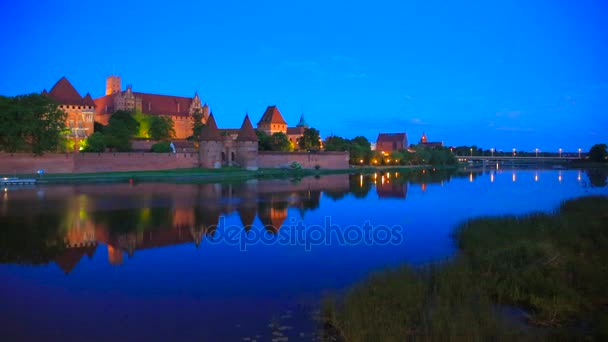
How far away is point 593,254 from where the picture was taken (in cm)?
1002

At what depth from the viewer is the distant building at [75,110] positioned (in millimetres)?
61125

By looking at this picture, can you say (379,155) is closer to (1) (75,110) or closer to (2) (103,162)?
(1) (75,110)

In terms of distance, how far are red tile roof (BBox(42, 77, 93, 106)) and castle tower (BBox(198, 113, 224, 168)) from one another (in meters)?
19.7

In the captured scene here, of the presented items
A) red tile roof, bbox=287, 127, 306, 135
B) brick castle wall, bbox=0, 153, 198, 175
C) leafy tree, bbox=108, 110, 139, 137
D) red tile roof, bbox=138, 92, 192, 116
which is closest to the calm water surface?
brick castle wall, bbox=0, 153, 198, 175

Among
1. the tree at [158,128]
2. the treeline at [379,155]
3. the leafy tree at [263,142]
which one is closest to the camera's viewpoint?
the tree at [158,128]

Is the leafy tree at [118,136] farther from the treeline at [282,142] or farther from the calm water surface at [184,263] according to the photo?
the calm water surface at [184,263]

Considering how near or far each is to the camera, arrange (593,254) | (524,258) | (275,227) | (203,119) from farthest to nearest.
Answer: (203,119) → (275,227) → (593,254) → (524,258)

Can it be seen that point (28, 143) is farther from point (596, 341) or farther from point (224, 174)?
point (596, 341)

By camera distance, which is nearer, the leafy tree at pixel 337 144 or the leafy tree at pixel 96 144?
the leafy tree at pixel 96 144

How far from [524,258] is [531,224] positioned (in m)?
5.87

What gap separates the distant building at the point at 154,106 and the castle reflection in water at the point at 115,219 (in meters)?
53.8

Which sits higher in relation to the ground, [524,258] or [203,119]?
[203,119]

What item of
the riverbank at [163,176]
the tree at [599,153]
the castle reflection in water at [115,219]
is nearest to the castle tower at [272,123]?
the riverbank at [163,176]

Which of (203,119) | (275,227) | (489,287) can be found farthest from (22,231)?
(203,119)
